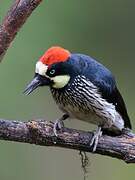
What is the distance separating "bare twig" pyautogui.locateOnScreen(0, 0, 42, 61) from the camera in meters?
4.94

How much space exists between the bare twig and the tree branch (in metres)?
0.58

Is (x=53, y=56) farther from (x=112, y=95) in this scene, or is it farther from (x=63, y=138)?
(x=112, y=95)

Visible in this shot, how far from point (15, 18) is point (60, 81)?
2.78 ft

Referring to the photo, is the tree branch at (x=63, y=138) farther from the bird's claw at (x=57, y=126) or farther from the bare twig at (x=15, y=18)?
the bare twig at (x=15, y=18)

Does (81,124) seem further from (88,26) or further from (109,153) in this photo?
(109,153)

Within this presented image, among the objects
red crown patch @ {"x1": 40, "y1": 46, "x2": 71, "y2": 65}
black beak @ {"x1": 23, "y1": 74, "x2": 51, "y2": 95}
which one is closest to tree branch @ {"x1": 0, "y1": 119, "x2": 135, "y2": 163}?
black beak @ {"x1": 23, "y1": 74, "x2": 51, "y2": 95}

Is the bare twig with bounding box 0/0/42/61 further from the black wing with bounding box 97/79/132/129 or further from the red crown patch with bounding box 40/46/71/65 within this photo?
the black wing with bounding box 97/79/132/129

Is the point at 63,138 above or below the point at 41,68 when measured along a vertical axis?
below

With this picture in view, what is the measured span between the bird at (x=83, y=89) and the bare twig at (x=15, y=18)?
0.56 m

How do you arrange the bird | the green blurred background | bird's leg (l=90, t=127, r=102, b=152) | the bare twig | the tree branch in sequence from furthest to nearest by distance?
the green blurred background
the bird
bird's leg (l=90, t=127, r=102, b=152)
the tree branch
the bare twig

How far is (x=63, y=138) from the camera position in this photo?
17.7 ft

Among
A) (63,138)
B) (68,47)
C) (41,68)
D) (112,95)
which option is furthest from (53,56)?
(68,47)

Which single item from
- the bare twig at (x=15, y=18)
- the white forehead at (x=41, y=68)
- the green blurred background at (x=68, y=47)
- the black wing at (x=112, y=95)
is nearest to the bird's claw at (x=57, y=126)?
the white forehead at (x=41, y=68)

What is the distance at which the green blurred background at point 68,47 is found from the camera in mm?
8305
